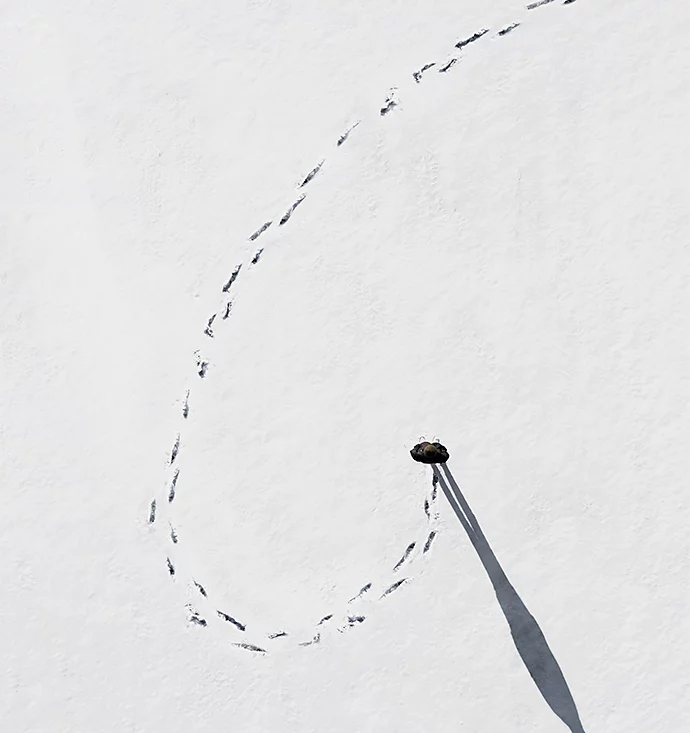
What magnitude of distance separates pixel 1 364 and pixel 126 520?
2383 mm

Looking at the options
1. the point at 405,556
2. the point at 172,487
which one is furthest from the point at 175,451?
the point at 405,556

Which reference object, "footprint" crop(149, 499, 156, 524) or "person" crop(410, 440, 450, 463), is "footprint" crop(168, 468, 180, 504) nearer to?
"footprint" crop(149, 499, 156, 524)

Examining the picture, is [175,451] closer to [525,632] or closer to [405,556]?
[405,556]

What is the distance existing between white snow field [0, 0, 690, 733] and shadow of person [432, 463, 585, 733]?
0.9 inches

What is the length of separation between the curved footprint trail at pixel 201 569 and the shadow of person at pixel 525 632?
339 mm

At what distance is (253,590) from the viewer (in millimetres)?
12914

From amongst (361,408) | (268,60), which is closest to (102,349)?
(361,408)

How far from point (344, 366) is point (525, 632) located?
11.6 ft

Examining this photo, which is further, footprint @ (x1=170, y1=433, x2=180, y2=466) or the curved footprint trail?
footprint @ (x1=170, y1=433, x2=180, y2=466)

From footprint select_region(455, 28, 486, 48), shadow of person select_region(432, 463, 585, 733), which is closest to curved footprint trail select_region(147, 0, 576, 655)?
footprint select_region(455, 28, 486, 48)

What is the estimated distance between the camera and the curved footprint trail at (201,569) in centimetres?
1274

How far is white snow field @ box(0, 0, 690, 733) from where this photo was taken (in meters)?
12.5

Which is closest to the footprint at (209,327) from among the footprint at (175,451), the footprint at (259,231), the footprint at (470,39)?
the footprint at (259,231)

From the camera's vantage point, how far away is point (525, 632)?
12.5 meters
